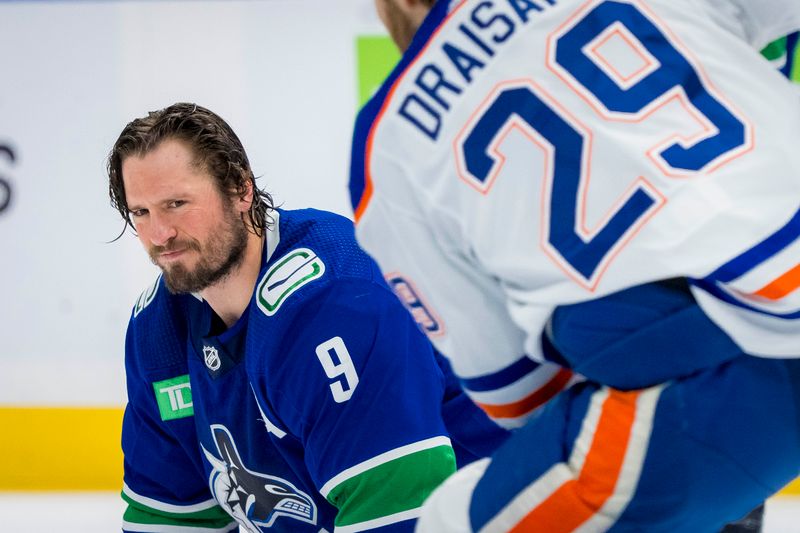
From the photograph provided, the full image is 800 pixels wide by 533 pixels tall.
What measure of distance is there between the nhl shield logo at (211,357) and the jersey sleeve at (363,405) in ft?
0.47

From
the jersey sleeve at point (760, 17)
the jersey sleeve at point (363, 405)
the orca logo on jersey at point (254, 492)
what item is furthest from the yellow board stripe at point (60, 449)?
the jersey sleeve at point (760, 17)

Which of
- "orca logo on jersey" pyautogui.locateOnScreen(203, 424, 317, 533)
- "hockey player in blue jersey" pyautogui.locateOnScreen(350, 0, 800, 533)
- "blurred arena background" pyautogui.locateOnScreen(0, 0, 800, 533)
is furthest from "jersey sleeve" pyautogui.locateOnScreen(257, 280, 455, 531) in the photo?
"blurred arena background" pyautogui.locateOnScreen(0, 0, 800, 533)

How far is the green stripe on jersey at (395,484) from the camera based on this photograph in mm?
1563

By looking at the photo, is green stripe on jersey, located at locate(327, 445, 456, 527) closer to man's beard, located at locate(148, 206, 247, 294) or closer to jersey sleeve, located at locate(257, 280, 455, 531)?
jersey sleeve, located at locate(257, 280, 455, 531)

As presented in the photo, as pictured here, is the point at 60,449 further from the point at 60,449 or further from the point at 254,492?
the point at 254,492

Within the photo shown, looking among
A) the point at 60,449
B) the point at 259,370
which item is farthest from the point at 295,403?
the point at 60,449

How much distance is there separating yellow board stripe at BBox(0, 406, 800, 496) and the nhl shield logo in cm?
133

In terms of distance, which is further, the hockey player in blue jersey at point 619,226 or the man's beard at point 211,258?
the man's beard at point 211,258

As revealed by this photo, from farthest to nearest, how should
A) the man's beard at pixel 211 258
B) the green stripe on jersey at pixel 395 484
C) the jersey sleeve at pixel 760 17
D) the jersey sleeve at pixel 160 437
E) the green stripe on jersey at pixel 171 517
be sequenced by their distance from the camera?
the green stripe on jersey at pixel 171 517 → the jersey sleeve at pixel 160 437 → the man's beard at pixel 211 258 → the green stripe on jersey at pixel 395 484 → the jersey sleeve at pixel 760 17

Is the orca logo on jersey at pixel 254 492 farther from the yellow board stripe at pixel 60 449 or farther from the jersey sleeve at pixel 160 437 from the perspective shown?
the yellow board stripe at pixel 60 449

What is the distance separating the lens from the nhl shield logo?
1758 millimetres

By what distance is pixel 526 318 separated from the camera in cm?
91

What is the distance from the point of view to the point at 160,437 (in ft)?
6.36

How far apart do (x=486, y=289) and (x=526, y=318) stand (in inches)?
3.0
